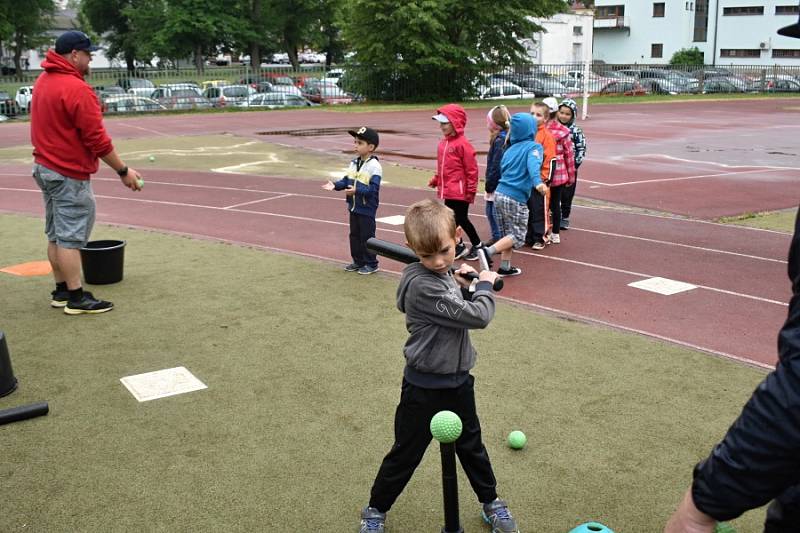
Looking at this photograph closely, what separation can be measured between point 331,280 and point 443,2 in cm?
3404

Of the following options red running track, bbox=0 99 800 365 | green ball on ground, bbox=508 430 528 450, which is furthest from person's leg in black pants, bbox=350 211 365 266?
green ball on ground, bbox=508 430 528 450

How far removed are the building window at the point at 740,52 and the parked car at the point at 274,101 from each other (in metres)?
48.2

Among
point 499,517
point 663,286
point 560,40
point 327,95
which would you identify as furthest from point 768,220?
point 560,40

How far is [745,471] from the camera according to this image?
81.0 inches

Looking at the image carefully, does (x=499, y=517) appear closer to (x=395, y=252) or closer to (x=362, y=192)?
(x=395, y=252)

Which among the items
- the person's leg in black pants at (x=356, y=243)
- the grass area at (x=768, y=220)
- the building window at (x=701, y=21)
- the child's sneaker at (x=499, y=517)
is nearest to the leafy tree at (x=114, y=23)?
the building window at (x=701, y=21)

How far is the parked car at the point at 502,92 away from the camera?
144 ft

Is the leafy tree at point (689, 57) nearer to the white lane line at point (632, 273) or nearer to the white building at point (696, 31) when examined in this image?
the white building at point (696, 31)

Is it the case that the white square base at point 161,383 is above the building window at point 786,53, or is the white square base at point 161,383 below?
below

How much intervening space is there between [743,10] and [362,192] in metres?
70.8

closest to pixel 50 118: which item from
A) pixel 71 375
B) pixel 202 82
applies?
pixel 71 375

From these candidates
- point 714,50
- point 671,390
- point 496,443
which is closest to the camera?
point 496,443

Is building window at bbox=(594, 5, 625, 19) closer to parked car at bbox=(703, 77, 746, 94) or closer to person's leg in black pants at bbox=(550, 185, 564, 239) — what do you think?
parked car at bbox=(703, 77, 746, 94)

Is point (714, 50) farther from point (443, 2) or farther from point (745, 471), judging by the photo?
point (745, 471)
